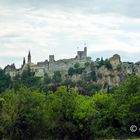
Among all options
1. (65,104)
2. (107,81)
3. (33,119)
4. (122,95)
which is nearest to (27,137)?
(33,119)

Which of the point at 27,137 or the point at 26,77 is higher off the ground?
the point at 26,77

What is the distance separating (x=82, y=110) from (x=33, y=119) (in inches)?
234

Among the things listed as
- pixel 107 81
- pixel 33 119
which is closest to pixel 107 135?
pixel 33 119

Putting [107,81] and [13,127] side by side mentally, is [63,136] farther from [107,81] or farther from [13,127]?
[107,81]

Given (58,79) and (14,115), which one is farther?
(58,79)

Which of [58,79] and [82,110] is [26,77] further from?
A: [82,110]

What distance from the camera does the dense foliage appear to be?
182ft

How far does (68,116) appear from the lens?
5816 centimetres

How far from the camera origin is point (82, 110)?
58.8 meters

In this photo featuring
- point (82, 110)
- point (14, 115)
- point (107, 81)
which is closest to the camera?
point (14, 115)

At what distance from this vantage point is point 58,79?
196m

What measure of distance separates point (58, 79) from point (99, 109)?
136964mm

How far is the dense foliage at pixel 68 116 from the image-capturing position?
5553 cm

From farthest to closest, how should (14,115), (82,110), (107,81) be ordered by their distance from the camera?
(107,81) < (82,110) < (14,115)
